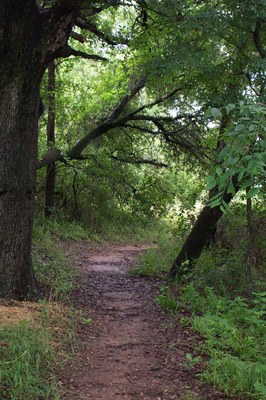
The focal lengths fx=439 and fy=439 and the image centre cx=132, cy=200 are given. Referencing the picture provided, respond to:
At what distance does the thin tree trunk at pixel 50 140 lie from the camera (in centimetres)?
1290

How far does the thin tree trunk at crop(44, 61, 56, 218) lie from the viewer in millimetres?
12905

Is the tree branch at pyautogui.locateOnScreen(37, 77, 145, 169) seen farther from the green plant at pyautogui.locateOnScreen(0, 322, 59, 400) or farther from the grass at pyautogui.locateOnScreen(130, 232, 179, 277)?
the green plant at pyautogui.locateOnScreen(0, 322, 59, 400)

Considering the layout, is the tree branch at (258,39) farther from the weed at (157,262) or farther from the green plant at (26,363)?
the green plant at (26,363)

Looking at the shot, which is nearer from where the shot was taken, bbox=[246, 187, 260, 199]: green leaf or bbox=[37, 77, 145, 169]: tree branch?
bbox=[246, 187, 260, 199]: green leaf

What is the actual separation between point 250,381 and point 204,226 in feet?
17.0

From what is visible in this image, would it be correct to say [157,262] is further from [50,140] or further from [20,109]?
[20,109]

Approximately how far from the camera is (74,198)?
626 inches

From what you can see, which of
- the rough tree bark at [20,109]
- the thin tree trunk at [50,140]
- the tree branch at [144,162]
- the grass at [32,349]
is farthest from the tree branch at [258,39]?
the tree branch at [144,162]

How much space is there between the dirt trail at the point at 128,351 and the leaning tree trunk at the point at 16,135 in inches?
48.4

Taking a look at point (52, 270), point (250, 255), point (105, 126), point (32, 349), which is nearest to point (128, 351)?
point (32, 349)

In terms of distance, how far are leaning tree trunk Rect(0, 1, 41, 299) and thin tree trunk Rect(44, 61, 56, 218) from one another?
6227 millimetres

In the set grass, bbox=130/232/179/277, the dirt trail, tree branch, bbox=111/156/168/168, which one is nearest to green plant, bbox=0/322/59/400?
the dirt trail

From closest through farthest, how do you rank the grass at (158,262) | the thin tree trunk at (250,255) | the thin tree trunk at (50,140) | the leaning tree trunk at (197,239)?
the thin tree trunk at (250,255) → the leaning tree trunk at (197,239) → the grass at (158,262) → the thin tree trunk at (50,140)

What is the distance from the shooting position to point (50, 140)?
1402cm
